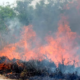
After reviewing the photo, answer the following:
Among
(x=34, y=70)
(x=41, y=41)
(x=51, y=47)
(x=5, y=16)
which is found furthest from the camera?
(x=5, y=16)

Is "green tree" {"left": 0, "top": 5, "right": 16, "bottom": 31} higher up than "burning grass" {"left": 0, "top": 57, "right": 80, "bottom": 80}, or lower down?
higher up

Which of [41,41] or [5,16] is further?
[5,16]

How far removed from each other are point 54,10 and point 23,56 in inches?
197

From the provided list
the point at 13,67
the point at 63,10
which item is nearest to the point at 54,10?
the point at 63,10

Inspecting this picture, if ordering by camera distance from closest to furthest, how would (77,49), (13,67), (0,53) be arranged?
(13,67), (77,49), (0,53)

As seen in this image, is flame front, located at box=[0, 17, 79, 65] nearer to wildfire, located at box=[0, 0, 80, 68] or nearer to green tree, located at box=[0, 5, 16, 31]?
wildfire, located at box=[0, 0, 80, 68]

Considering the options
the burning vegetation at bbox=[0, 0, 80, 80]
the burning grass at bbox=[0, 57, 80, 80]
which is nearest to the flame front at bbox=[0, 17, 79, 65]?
the burning vegetation at bbox=[0, 0, 80, 80]

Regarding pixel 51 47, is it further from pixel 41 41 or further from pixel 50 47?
pixel 41 41

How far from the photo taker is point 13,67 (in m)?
11.1

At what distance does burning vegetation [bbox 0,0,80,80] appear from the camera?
10.8 m

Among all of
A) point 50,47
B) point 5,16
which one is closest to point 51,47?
point 50,47

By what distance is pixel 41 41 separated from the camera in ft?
44.1

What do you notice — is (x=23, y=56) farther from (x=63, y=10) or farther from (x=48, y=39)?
(x=63, y=10)

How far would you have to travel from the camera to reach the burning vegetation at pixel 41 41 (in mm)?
10797
